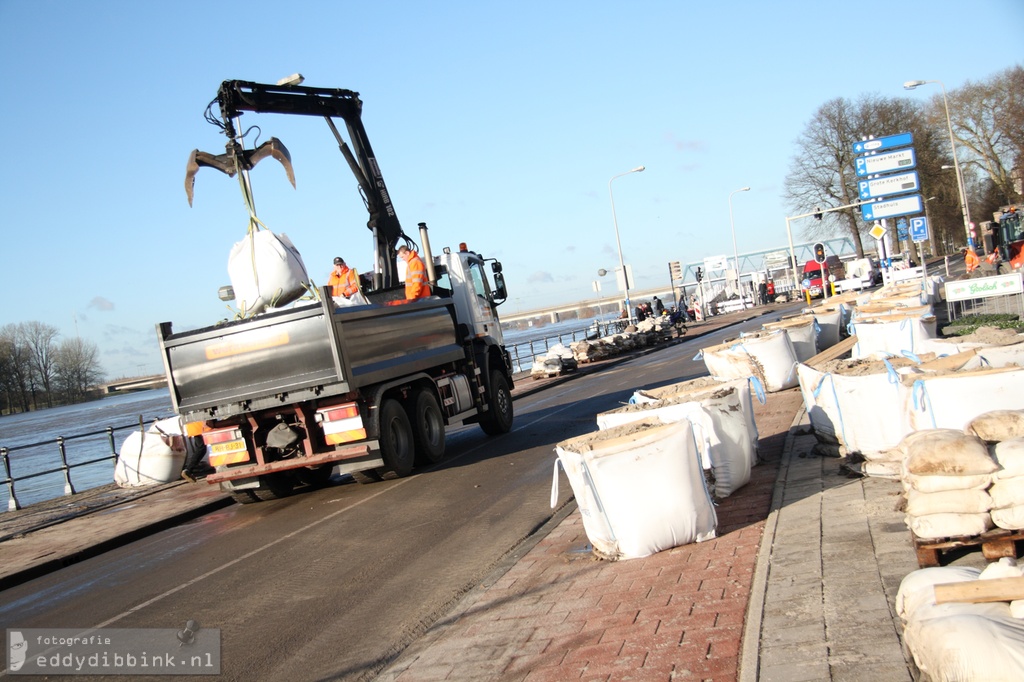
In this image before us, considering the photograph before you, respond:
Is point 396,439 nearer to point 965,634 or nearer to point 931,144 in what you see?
point 965,634

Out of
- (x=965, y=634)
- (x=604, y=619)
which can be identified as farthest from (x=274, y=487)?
(x=965, y=634)

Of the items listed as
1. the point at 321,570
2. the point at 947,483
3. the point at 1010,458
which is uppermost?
the point at 1010,458

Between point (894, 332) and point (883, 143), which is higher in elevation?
point (883, 143)

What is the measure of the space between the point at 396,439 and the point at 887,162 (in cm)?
2473

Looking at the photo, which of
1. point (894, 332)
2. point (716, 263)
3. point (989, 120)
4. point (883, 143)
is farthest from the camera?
point (716, 263)

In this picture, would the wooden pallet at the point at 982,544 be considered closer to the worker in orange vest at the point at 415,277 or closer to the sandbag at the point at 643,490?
the sandbag at the point at 643,490

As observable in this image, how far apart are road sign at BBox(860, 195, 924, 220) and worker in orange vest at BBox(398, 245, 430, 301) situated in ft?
72.3

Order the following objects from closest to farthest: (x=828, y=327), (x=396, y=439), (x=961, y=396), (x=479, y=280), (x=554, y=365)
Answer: (x=961, y=396) < (x=396, y=439) < (x=479, y=280) < (x=828, y=327) < (x=554, y=365)

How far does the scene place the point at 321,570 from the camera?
7.74m

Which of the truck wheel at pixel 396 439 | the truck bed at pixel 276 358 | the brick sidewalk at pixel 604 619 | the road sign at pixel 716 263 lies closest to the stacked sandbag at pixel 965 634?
the brick sidewalk at pixel 604 619

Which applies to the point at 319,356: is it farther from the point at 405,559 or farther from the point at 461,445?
the point at 461,445

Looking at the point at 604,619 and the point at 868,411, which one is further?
the point at 868,411

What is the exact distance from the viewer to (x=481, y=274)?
16.1m

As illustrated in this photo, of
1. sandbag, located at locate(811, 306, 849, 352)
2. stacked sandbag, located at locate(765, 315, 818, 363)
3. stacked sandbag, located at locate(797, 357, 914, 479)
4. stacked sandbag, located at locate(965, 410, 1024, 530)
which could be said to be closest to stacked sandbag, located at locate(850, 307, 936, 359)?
stacked sandbag, located at locate(765, 315, 818, 363)
